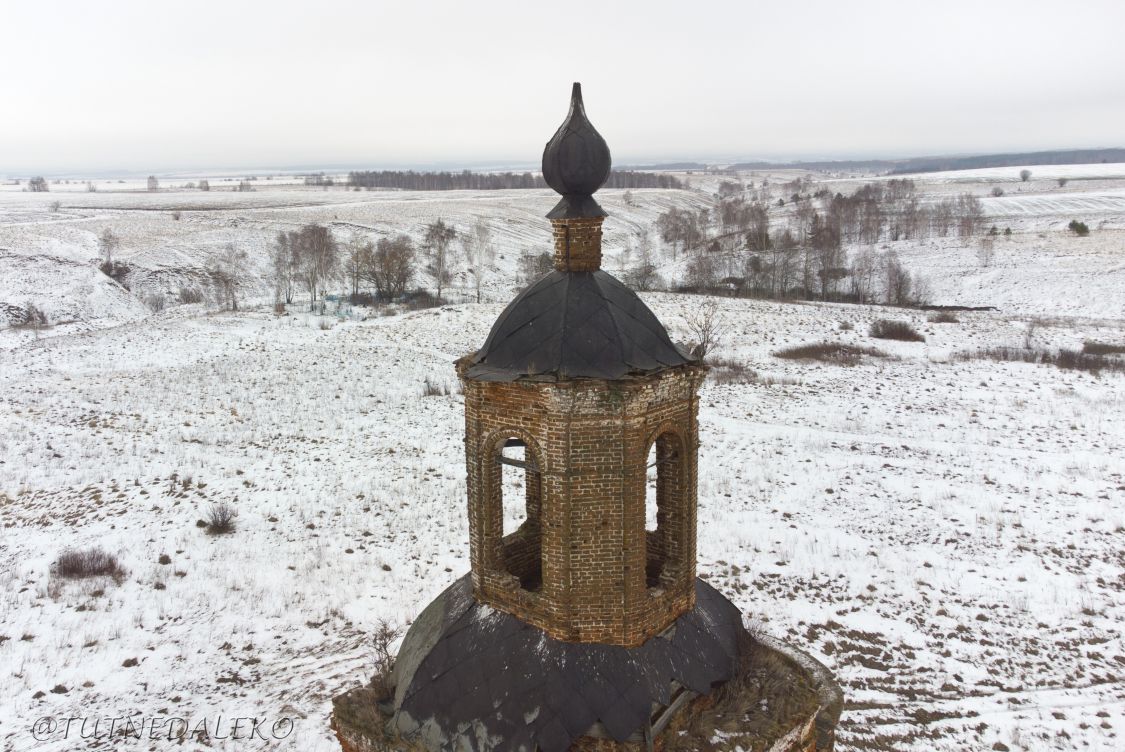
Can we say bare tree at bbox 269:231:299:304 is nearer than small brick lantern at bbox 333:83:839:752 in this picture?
No

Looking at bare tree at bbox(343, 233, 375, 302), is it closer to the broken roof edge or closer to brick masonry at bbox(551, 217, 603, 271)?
the broken roof edge

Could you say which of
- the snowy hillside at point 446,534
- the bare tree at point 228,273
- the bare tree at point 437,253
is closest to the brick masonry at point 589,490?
the snowy hillside at point 446,534

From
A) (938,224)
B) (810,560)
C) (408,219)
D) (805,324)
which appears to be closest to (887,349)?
(805,324)

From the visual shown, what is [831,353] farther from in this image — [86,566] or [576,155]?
[576,155]

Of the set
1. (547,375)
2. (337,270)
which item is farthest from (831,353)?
(337,270)

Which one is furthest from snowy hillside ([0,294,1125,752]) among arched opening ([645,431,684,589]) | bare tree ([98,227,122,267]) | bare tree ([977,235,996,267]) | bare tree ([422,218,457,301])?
bare tree ([977,235,996,267])

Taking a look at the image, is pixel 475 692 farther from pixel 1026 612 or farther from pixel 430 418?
pixel 430 418
